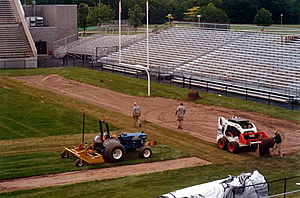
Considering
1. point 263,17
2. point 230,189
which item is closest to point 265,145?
point 230,189

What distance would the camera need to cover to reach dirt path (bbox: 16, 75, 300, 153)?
1145 inches

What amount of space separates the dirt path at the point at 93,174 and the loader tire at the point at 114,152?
1.61ft

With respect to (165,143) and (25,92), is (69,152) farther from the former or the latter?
(25,92)

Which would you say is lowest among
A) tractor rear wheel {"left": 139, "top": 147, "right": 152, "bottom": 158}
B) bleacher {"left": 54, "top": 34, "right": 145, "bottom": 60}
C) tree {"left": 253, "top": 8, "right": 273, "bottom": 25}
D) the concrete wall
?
tractor rear wheel {"left": 139, "top": 147, "right": 152, "bottom": 158}

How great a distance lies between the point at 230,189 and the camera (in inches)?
627

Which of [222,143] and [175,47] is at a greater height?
[175,47]

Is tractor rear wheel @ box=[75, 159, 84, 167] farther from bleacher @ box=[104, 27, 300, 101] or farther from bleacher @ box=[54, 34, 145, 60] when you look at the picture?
bleacher @ box=[54, 34, 145, 60]

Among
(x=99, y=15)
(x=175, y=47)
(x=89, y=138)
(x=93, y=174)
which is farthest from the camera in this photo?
(x=99, y=15)

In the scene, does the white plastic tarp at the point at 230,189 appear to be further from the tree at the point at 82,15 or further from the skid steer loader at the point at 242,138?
the tree at the point at 82,15

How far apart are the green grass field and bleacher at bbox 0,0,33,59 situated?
16842mm

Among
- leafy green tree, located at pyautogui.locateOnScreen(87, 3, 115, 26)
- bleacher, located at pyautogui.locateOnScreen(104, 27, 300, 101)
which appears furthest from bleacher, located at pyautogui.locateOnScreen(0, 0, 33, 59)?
leafy green tree, located at pyautogui.locateOnScreen(87, 3, 115, 26)

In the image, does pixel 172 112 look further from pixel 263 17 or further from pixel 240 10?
→ pixel 240 10

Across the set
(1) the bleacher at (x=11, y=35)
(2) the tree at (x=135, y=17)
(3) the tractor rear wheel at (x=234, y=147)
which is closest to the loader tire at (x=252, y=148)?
(3) the tractor rear wheel at (x=234, y=147)

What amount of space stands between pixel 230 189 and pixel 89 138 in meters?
12.1
